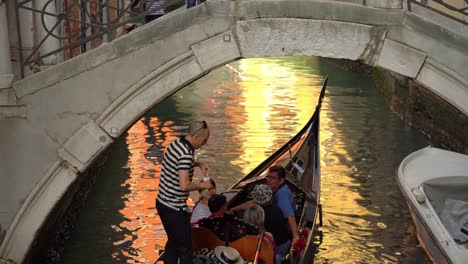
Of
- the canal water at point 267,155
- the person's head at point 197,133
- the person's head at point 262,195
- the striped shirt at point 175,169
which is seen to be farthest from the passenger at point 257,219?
the canal water at point 267,155

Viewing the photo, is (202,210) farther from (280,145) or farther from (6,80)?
(280,145)

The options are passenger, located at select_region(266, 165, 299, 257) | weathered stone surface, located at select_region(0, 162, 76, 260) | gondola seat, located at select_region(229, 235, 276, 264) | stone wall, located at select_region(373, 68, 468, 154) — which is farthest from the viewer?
stone wall, located at select_region(373, 68, 468, 154)

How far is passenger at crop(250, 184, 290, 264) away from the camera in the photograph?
5066 mm

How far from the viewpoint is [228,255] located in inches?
169

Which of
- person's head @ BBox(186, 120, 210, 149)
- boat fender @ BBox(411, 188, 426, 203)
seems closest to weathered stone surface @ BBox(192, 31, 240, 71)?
person's head @ BBox(186, 120, 210, 149)

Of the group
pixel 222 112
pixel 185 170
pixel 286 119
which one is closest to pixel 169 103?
pixel 222 112

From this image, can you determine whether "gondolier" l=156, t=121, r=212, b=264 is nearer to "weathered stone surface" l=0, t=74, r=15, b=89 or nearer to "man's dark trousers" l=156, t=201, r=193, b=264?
"man's dark trousers" l=156, t=201, r=193, b=264

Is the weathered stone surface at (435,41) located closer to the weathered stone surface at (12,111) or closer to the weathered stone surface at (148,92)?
the weathered stone surface at (148,92)

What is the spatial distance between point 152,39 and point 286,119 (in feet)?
22.0

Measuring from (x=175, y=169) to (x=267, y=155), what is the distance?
5.07 metres

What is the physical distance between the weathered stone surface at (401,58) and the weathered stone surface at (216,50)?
2.45 ft

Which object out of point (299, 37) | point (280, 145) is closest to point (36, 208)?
point (299, 37)

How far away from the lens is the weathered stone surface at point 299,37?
4598 millimetres

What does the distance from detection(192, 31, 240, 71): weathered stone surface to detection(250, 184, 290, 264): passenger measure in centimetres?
84
